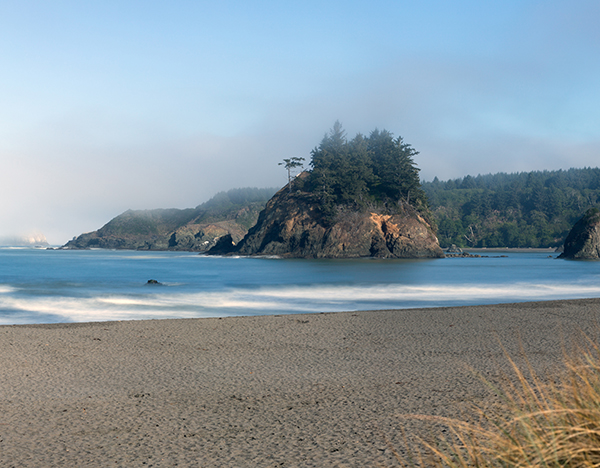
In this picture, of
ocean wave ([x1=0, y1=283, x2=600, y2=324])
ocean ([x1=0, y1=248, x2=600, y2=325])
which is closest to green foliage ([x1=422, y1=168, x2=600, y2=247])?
ocean ([x1=0, y1=248, x2=600, y2=325])

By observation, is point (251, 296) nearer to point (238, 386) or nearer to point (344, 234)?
point (238, 386)

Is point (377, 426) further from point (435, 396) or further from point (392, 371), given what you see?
point (392, 371)

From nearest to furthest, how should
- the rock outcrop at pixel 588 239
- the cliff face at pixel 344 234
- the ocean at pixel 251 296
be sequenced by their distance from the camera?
the ocean at pixel 251 296 < the rock outcrop at pixel 588 239 < the cliff face at pixel 344 234

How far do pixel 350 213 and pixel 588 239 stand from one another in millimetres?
38177

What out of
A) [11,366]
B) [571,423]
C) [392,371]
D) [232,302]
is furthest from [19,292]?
[571,423]

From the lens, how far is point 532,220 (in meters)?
159

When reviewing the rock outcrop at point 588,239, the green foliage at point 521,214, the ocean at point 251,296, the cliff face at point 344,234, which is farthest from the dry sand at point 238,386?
the green foliage at point 521,214

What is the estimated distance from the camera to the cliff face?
270 ft

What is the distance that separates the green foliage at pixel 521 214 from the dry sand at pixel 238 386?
15318cm

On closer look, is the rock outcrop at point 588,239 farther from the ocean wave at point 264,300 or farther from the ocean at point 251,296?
the ocean wave at point 264,300

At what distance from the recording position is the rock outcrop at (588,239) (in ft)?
245

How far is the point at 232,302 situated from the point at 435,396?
65.3 feet

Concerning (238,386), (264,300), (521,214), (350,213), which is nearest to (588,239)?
(350,213)

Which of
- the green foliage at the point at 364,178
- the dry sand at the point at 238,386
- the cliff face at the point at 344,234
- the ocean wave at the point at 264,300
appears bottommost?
the ocean wave at the point at 264,300
